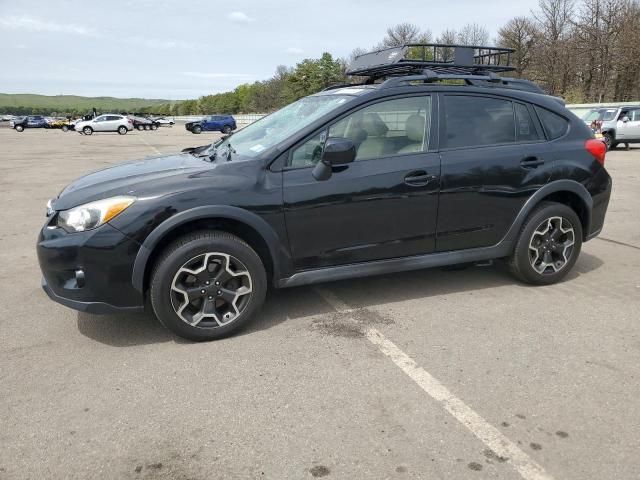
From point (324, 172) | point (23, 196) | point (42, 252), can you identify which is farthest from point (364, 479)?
point (23, 196)

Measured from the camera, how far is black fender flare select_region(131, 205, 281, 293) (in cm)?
340

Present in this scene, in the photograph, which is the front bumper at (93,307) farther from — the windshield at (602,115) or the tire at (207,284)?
the windshield at (602,115)

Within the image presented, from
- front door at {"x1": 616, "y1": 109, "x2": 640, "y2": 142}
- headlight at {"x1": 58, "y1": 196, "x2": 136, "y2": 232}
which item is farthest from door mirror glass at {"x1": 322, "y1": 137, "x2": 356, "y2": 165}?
front door at {"x1": 616, "y1": 109, "x2": 640, "y2": 142}

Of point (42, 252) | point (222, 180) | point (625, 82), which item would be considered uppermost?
point (625, 82)

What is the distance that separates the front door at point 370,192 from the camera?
3.75 meters

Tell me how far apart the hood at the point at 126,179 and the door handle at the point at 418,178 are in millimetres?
1454

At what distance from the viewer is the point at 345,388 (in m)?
3.02

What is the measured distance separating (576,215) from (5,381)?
456cm

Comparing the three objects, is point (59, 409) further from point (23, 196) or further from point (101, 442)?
point (23, 196)

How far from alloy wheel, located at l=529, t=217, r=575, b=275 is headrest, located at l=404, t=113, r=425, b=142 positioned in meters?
1.35

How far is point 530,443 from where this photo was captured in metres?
2.52

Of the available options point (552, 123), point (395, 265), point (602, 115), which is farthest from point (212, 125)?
point (395, 265)

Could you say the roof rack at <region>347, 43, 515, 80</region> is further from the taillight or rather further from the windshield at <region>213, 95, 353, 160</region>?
the taillight

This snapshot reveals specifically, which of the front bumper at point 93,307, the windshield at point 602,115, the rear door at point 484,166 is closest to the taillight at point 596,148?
the rear door at point 484,166
